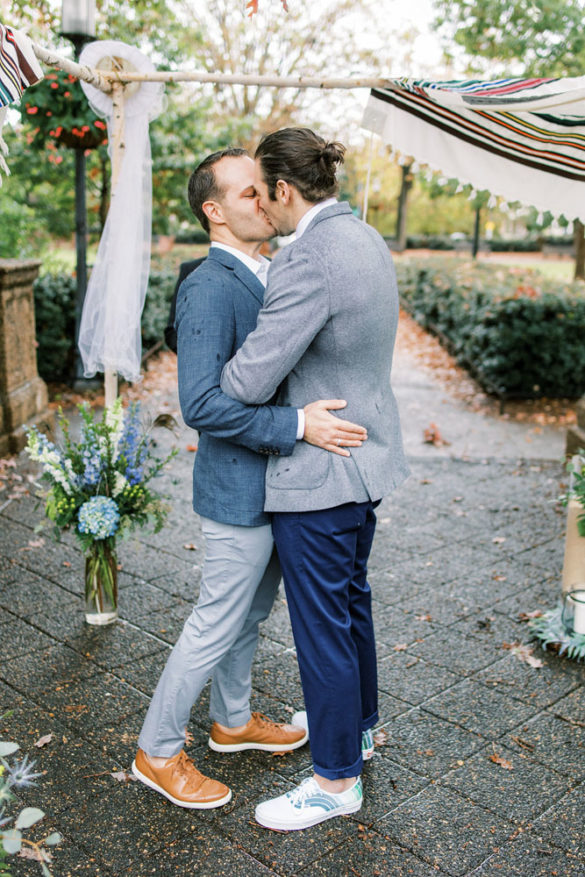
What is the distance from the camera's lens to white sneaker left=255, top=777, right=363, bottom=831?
8.78 ft

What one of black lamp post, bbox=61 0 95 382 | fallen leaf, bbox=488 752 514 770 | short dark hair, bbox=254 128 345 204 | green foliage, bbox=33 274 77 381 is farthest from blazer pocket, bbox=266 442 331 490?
green foliage, bbox=33 274 77 381

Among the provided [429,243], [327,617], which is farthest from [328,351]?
[429,243]

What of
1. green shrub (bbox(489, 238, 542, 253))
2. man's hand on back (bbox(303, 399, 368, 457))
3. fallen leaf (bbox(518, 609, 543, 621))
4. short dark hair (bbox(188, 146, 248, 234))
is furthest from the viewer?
green shrub (bbox(489, 238, 542, 253))

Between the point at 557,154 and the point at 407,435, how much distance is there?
5.18 metres

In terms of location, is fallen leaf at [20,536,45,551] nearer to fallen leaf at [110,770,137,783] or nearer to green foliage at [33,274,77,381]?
fallen leaf at [110,770,137,783]

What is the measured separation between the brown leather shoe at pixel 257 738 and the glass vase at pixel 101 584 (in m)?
1.09

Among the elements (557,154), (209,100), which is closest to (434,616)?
(557,154)

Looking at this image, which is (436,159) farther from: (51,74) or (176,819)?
(51,74)

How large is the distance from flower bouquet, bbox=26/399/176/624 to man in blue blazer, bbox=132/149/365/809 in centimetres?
111

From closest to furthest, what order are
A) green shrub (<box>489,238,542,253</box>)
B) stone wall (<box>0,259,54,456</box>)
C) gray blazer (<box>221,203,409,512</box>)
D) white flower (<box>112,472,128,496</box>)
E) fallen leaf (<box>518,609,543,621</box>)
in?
gray blazer (<box>221,203,409,512</box>)
white flower (<box>112,472,128,496</box>)
fallen leaf (<box>518,609,543,621</box>)
stone wall (<box>0,259,54,456</box>)
green shrub (<box>489,238,542,253</box>)

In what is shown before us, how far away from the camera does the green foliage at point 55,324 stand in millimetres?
9023

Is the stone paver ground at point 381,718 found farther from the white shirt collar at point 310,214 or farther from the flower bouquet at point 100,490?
the white shirt collar at point 310,214

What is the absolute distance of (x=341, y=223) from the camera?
2443 mm

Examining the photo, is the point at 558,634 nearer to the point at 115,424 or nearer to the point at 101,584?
the point at 101,584
